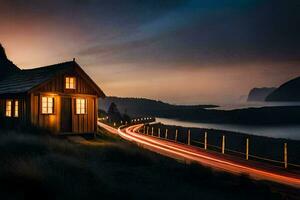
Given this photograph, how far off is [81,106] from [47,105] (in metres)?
2.99

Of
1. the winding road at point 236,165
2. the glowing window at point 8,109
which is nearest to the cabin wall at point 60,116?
the glowing window at point 8,109

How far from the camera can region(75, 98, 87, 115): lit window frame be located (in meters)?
26.6

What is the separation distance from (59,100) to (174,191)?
17065 mm

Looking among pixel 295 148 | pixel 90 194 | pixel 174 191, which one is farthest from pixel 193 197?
pixel 295 148

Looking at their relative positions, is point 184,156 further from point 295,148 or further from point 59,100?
point 295,148

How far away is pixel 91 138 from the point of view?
2794cm

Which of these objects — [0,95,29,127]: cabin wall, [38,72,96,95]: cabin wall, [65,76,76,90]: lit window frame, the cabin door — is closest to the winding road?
the cabin door

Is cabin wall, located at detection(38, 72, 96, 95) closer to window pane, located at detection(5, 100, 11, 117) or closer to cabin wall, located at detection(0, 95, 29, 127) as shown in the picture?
cabin wall, located at detection(0, 95, 29, 127)

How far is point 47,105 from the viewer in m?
25.0

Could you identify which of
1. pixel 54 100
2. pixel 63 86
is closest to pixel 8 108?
pixel 54 100

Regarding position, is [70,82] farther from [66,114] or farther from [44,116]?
[44,116]

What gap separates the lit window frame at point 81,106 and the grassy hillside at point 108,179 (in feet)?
29.5

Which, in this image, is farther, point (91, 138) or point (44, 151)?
point (91, 138)

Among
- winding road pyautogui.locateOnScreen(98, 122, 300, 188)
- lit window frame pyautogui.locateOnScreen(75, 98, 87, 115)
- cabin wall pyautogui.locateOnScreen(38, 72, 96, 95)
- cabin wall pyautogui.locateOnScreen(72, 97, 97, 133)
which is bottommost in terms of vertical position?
winding road pyautogui.locateOnScreen(98, 122, 300, 188)
